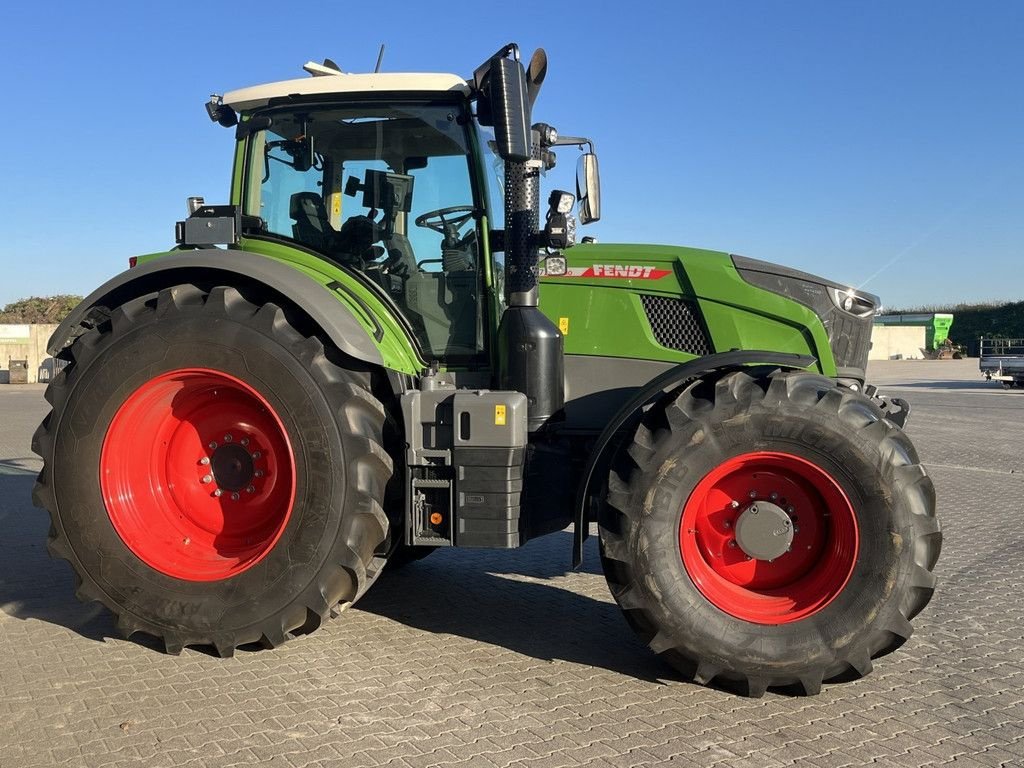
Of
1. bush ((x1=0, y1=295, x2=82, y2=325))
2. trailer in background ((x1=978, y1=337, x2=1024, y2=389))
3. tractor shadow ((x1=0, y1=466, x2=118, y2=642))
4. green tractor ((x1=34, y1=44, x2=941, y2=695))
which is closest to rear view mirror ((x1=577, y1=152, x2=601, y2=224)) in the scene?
green tractor ((x1=34, y1=44, x2=941, y2=695))

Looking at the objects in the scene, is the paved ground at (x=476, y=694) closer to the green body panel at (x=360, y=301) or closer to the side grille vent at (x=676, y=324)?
the green body panel at (x=360, y=301)

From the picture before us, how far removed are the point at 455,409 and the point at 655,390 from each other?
903 millimetres

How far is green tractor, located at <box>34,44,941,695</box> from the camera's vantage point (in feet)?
11.9

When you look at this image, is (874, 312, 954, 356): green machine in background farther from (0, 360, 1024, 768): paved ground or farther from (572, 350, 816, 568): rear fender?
(572, 350, 816, 568): rear fender

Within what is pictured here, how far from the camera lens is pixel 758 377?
3775 millimetres

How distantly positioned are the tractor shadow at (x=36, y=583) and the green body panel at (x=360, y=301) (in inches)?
75.6

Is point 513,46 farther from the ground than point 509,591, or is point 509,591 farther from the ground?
point 513,46

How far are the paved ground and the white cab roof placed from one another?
2750 millimetres

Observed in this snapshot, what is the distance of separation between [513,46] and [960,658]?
11.4 feet

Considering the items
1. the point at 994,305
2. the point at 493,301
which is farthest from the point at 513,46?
the point at 994,305

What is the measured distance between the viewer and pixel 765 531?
3.70 metres

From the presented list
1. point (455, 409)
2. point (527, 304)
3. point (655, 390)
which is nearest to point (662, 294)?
point (527, 304)

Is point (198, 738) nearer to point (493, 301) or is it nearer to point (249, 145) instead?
point (493, 301)

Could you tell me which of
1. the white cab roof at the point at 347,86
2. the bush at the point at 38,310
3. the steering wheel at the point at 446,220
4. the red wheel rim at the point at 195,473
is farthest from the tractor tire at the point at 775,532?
the bush at the point at 38,310
